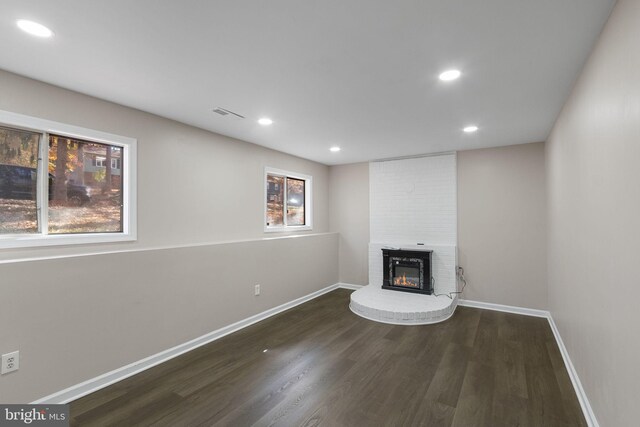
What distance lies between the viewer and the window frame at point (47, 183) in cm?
225

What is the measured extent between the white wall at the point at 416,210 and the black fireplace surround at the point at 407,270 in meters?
0.16

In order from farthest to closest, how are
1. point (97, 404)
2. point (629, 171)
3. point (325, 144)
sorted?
1. point (325, 144)
2. point (97, 404)
3. point (629, 171)

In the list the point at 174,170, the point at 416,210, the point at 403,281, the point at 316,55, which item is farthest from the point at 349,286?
the point at 316,55

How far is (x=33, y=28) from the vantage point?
5.61ft

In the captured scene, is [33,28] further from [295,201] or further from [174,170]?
[295,201]

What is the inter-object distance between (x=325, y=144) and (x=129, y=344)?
336 centimetres

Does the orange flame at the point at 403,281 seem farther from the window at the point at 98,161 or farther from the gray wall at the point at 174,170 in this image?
the window at the point at 98,161

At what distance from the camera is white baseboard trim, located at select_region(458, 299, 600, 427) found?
2074 millimetres

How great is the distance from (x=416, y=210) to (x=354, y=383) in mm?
3368

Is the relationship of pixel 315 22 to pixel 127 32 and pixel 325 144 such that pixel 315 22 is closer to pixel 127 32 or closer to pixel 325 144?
pixel 127 32

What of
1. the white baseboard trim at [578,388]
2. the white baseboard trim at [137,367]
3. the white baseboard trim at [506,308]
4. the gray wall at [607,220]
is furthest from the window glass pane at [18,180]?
the white baseboard trim at [506,308]

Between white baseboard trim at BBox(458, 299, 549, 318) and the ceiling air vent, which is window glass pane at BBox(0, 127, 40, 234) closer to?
the ceiling air vent

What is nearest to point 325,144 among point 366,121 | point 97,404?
point 366,121

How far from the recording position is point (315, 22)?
166 centimetres
